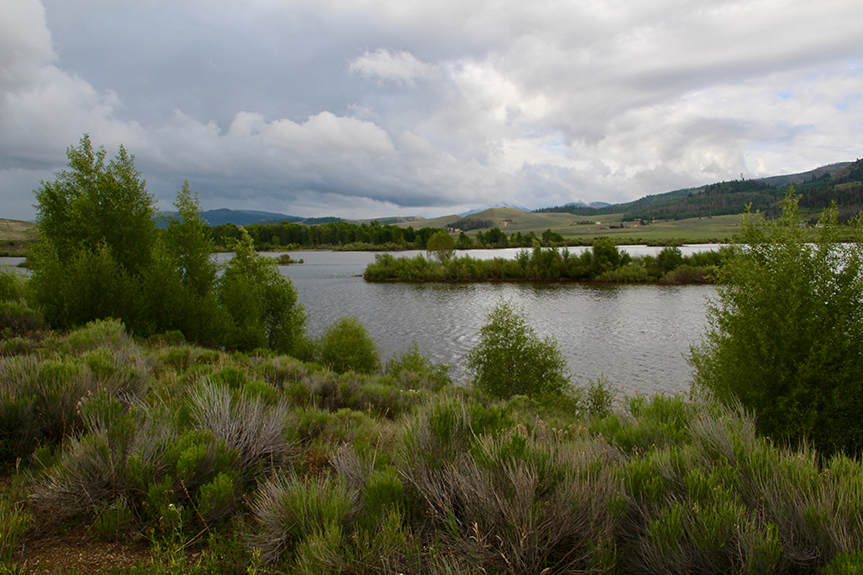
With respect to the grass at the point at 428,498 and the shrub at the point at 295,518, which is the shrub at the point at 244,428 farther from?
the shrub at the point at 295,518

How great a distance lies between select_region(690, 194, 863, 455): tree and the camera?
952 cm

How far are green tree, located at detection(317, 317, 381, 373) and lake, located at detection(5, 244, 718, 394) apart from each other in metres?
3.96

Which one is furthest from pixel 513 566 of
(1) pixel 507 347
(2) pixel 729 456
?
(1) pixel 507 347

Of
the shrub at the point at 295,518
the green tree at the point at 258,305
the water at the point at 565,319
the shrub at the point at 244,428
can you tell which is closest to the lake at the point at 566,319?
the water at the point at 565,319

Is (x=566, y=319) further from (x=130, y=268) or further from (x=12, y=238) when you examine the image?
(x=12, y=238)

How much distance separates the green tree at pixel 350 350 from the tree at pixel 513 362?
5.65m

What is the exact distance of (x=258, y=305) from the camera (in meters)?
26.7

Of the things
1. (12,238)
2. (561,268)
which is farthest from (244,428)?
(12,238)

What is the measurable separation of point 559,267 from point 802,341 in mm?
64804

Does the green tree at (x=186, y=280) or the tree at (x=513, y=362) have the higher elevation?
the green tree at (x=186, y=280)

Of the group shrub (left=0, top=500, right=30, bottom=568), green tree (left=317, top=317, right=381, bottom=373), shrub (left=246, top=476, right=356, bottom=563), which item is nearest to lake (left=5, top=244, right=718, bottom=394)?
green tree (left=317, top=317, right=381, bottom=373)

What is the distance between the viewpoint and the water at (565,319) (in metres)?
26.0

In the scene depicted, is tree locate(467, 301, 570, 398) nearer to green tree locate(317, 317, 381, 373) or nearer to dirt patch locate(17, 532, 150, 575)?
green tree locate(317, 317, 381, 373)

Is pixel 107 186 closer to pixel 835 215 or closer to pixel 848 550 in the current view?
pixel 848 550
